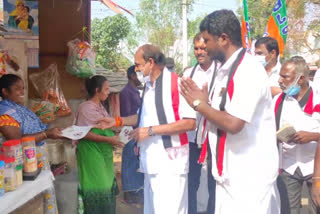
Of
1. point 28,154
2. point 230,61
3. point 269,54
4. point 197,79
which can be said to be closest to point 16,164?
point 28,154

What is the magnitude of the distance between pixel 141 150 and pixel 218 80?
1.02 m

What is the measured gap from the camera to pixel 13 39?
172 inches

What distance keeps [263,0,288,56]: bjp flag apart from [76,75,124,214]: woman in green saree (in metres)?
3.64

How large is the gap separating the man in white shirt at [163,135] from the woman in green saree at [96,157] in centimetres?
76

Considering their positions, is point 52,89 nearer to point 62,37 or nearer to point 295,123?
point 62,37

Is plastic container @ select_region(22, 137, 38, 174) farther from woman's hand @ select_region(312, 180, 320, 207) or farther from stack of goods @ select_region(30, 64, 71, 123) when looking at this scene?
stack of goods @ select_region(30, 64, 71, 123)

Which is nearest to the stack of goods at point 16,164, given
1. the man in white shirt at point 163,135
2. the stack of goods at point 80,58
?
the man in white shirt at point 163,135

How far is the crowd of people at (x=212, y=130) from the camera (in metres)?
2.15

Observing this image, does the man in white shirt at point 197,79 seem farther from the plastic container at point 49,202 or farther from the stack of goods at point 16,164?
the stack of goods at point 16,164

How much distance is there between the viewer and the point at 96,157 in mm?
3602

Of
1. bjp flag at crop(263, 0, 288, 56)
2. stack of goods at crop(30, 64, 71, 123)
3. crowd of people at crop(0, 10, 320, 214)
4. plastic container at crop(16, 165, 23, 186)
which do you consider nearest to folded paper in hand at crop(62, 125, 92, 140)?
crowd of people at crop(0, 10, 320, 214)

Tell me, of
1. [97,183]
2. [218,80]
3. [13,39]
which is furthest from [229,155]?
[13,39]

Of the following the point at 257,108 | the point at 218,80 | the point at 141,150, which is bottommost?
the point at 141,150

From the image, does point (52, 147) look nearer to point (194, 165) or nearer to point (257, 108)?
point (194, 165)
